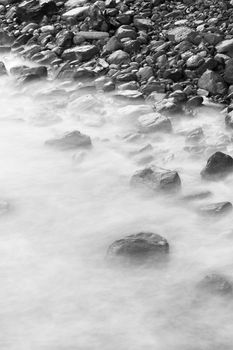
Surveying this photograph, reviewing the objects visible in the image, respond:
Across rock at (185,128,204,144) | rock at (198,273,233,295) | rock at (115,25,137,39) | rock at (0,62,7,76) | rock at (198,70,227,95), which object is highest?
rock at (198,273,233,295)

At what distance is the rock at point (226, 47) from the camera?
8.38 m

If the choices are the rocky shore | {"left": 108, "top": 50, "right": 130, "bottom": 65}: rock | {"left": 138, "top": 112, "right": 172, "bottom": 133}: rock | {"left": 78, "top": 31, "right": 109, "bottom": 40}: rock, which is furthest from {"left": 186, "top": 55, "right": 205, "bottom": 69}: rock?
{"left": 78, "top": 31, "right": 109, "bottom": 40}: rock

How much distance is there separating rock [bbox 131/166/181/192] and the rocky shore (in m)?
1.62

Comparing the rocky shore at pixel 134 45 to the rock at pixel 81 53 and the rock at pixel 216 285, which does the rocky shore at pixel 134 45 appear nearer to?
the rock at pixel 81 53

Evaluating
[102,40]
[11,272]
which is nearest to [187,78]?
[102,40]

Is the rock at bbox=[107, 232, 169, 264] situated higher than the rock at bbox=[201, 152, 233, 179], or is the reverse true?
the rock at bbox=[107, 232, 169, 264]

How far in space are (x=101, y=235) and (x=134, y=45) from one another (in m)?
4.81

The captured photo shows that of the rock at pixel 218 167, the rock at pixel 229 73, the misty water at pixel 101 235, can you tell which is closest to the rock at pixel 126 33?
the misty water at pixel 101 235

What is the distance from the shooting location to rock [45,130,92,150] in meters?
6.93

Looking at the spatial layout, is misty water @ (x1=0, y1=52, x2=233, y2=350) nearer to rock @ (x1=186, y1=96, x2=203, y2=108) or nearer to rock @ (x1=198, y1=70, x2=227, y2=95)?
rock @ (x1=186, y1=96, x2=203, y2=108)

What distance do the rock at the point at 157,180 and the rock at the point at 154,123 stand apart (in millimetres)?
1322

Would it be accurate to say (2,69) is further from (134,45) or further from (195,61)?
(195,61)

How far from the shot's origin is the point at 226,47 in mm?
8430

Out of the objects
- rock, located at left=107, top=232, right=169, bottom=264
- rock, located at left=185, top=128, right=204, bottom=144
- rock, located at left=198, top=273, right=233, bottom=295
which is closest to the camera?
rock, located at left=198, top=273, right=233, bottom=295
